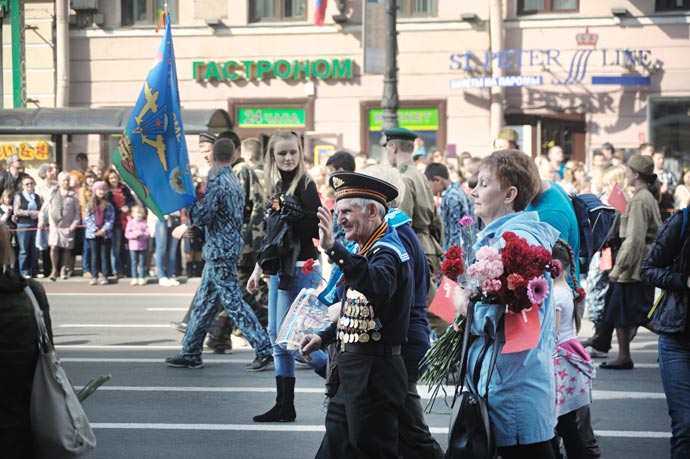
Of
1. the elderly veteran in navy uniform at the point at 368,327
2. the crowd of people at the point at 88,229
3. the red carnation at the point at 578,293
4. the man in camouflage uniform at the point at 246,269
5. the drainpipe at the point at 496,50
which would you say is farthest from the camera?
the drainpipe at the point at 496,50

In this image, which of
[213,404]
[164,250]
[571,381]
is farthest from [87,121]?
[571,381]

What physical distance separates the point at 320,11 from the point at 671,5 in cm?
753

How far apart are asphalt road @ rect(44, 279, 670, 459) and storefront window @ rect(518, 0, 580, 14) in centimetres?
1346

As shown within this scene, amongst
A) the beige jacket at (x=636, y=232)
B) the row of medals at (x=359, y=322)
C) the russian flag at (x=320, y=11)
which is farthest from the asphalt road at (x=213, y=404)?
the russian flag at (x=320, y=11)

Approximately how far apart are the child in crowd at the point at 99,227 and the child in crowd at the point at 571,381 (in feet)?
44.9

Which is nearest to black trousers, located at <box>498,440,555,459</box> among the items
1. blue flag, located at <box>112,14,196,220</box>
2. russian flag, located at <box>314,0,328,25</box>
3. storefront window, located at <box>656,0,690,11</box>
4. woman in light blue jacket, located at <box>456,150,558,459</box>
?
woman in light blue jacket, located at <box>456,150,558,459</box>

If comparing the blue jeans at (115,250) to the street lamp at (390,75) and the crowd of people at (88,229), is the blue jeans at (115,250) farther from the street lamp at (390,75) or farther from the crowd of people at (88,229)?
the street lamp at (390,75)

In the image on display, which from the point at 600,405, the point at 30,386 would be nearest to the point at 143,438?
the point at 30,386

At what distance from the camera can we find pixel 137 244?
18.4 m

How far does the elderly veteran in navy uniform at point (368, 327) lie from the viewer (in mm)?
5246

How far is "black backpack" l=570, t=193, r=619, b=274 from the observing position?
689 centimetres

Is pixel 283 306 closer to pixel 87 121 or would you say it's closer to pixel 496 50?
pixel 87 121

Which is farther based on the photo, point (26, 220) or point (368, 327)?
point (26, 220)

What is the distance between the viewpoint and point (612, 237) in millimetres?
10859
